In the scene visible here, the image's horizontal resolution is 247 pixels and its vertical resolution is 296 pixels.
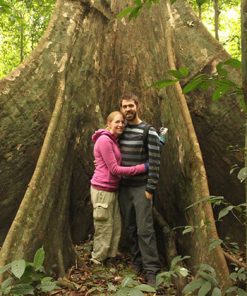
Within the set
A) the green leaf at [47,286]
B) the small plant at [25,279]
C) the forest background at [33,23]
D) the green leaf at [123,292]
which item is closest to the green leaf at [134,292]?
the green leaf at [123,292]

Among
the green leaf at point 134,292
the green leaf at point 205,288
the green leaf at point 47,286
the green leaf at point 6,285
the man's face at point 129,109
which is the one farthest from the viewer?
the man's face at point 129,109

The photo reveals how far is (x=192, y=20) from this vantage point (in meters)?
5.45

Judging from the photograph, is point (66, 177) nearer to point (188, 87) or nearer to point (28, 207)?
point (28, 207)

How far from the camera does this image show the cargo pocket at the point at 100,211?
14.1 ft

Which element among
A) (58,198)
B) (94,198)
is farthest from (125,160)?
(58,198)

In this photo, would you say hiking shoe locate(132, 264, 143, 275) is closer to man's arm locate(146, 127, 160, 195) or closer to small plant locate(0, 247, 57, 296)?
man's arm locate(146, 127, 160, 195)

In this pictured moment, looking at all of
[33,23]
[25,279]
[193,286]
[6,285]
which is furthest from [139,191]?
[33,23]

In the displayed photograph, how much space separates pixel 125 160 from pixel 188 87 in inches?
110

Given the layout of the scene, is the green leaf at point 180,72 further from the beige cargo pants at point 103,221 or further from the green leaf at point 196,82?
the beige cargo pants at point 103,221

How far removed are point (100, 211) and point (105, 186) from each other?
26cm

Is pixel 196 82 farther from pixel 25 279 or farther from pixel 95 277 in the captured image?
pixel 95 277

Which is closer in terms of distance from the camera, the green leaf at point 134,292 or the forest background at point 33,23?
the green leaf at point 134,292

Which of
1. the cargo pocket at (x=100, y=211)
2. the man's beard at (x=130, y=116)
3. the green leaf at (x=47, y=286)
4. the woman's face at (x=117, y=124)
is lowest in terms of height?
the green leaf at (x=47, y=286)

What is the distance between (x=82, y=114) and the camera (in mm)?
4828
